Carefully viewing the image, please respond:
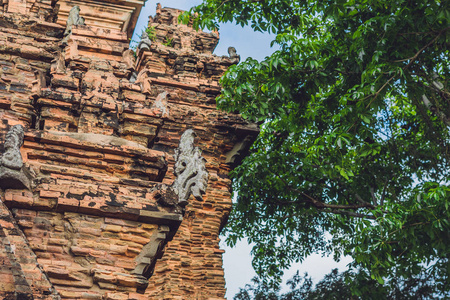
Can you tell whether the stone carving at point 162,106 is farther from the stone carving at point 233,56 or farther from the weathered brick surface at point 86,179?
the stone carving at point 233,56

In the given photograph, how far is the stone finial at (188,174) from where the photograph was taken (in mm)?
5680

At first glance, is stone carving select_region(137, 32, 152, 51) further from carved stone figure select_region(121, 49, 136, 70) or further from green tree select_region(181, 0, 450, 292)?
carved stone figure select_region(121, 49, 136, 70)

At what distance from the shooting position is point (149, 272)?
18.4 feet

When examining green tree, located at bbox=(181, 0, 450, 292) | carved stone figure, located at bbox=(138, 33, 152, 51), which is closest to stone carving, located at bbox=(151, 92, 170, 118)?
green tree, located at bbox=(181, 0, 450, 292)

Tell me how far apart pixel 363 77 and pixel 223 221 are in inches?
146

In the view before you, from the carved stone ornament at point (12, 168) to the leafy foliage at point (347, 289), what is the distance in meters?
8.65

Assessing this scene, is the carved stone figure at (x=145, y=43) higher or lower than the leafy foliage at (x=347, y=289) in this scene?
higher

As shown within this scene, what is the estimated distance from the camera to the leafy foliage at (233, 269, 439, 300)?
41.9ft

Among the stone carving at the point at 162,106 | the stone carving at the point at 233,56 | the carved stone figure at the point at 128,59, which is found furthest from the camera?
the stone carving at the point at 233,56

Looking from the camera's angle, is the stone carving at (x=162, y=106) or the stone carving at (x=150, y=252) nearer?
the stone carving at (x=150, y=252)

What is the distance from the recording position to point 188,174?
19.0 ft

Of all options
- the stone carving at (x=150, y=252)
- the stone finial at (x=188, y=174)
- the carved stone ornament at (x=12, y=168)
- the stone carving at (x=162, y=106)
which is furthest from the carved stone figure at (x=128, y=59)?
the stone carving at (x=150, y=252)

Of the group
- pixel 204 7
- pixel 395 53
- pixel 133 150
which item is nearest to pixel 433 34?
pixel 395 53

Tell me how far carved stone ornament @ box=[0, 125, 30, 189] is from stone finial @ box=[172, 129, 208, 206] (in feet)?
4.23
